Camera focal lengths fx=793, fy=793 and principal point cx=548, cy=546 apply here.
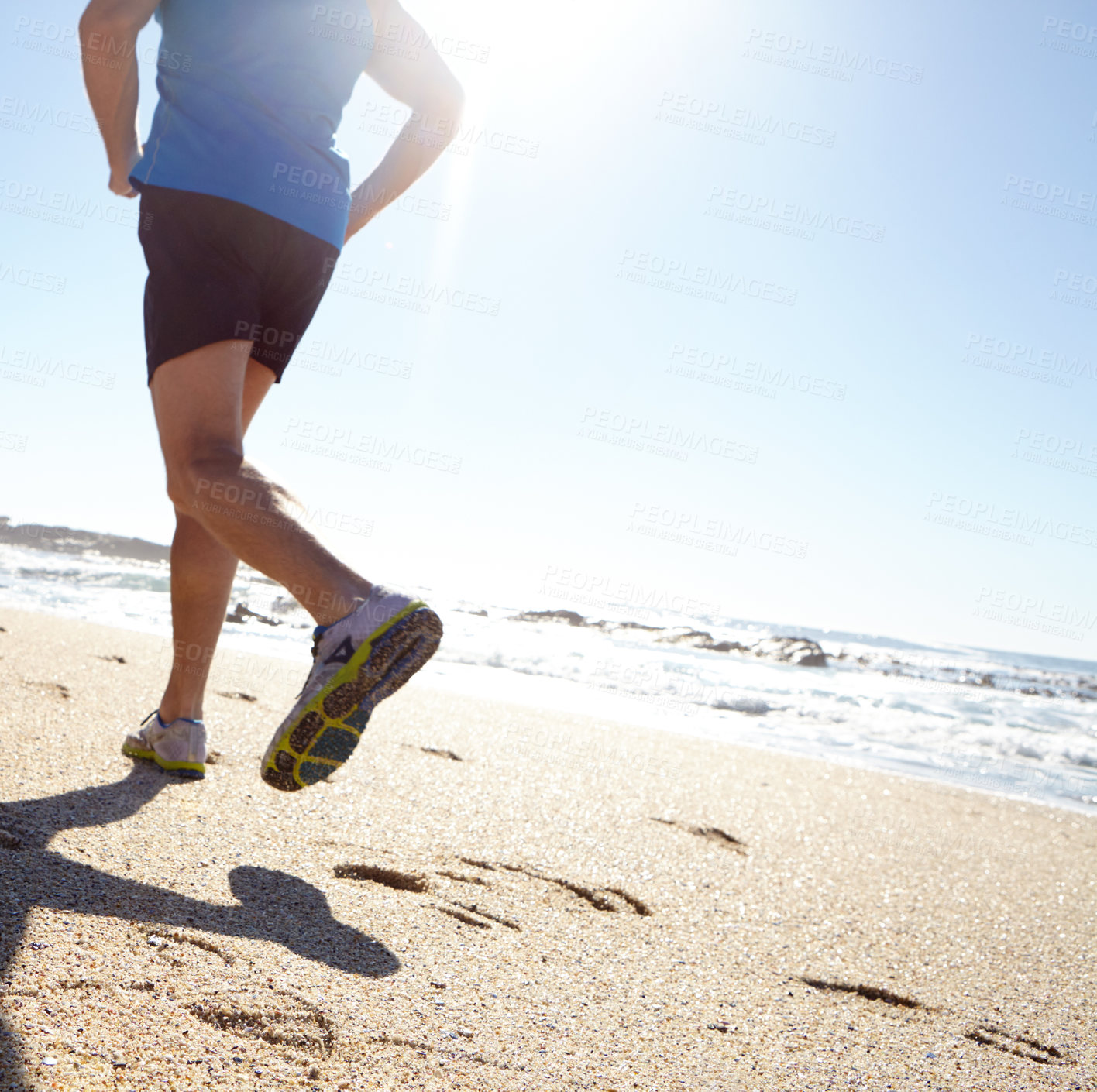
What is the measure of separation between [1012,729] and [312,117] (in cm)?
866

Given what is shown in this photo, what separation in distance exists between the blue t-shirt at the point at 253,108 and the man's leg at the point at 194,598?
411mm

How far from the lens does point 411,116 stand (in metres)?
1.94

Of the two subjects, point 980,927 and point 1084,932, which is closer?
point 980,927

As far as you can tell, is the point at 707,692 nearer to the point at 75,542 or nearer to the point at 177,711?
the point at 177,711

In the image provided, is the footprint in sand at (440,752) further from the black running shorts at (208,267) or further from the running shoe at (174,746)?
the black running shorts at (208,267)

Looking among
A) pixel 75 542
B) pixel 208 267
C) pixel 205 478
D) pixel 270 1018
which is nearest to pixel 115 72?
pixel 208 267

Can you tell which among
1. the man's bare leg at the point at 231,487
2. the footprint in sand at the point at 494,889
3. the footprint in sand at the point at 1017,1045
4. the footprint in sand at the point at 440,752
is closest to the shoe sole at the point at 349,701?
the man's bare leg at the point at 231,487

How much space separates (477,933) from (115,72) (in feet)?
5.79

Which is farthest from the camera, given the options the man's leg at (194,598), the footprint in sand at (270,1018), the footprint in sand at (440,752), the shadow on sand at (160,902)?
the footprint in sand at (440,752)

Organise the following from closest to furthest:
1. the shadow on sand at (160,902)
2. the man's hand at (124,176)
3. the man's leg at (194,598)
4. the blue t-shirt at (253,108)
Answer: the shadow on sand at (160,902) → the blue t-shirt at (253,108) → the man's hand at (124,176) → the man's leg at (194,598)

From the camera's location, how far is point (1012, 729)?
8008 mm

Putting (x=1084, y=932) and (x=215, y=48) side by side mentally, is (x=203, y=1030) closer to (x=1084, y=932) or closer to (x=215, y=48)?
(x=215, y=48)

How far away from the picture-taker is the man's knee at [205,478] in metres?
1.29

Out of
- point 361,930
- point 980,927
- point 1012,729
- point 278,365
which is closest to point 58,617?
point 278,365
